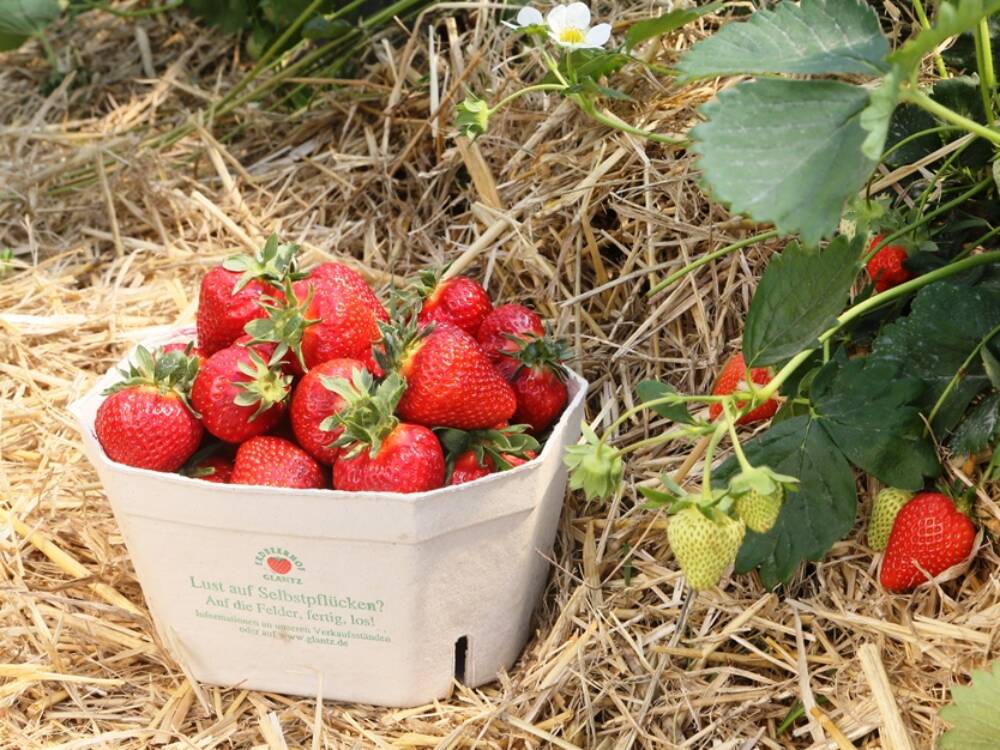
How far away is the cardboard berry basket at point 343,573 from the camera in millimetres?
1065

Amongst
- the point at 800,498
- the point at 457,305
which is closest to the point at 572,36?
the point at 457,305

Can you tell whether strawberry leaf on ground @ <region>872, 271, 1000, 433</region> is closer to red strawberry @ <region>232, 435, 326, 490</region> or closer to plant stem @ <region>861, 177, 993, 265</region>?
plant stem @ <region>861, 177, 993, 265</region>

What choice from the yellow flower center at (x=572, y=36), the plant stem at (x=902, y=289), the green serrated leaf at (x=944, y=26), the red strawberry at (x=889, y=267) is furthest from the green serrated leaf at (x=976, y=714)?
the yellow flower center at (x=572, y=36)

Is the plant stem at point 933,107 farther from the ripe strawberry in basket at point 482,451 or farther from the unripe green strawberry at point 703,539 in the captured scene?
the ripe strawberry in basket at point 482,451

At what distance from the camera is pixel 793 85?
82cm

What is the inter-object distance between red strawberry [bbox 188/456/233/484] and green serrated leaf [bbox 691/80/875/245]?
56cm

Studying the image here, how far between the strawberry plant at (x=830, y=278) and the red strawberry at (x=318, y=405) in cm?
24

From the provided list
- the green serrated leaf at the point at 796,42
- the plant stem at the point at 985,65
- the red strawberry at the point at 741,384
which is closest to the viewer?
the green serrated leaf at the point at 796,42

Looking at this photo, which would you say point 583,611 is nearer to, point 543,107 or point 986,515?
point 986,515

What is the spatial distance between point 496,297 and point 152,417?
0.52 metres

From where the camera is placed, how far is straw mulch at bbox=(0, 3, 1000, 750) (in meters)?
1.09

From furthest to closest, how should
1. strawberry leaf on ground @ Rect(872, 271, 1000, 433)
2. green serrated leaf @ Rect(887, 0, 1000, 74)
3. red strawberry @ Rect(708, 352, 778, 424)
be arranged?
red strawberry @ Rect(708, 352, 778, 424) → strawberry leaf on ground @ Rect(872, 271, 1000, 433) → green serrated leaf @ Rect(887, 0, 1000, 74)

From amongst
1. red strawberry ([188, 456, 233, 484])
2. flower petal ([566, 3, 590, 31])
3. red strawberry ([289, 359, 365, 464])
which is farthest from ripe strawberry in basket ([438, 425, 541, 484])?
flower petal ([566, 3, 590, 31])

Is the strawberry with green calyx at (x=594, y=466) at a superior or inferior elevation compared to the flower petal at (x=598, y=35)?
inferior
